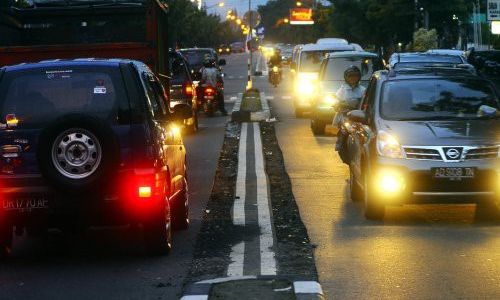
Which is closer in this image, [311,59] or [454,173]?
[454,173]

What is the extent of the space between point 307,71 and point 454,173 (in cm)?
1946

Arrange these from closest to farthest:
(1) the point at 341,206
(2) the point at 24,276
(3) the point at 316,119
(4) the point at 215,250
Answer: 1. (2) the point at 24,276
2. (4) the point at 215,250
3. (1) the point at 341,206
4. (3) the point at 316,119

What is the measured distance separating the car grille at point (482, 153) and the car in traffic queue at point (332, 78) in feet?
39.8

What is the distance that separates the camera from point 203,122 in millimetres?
29031

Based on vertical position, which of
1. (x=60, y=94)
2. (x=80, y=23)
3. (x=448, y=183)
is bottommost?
(x=448, y=183)

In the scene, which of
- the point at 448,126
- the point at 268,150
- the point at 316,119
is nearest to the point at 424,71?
the point at 448,126

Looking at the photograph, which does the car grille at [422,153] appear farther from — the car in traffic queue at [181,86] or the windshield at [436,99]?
the car in traffic queue at [181,86]

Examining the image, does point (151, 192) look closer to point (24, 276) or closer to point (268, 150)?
point (24, 276)

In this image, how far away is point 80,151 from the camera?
913cm

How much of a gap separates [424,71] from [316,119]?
10.6 meters

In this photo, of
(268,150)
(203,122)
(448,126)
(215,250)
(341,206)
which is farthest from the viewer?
(203,122)

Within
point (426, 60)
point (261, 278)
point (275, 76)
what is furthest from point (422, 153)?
point (275, 76)

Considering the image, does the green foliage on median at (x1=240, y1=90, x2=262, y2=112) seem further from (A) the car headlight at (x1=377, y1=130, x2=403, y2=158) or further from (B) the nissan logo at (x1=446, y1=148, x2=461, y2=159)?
(B) the nissan logo at (x1=446, y1=148, x2=461, y2=159)

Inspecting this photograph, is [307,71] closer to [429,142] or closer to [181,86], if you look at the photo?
[181,86]
